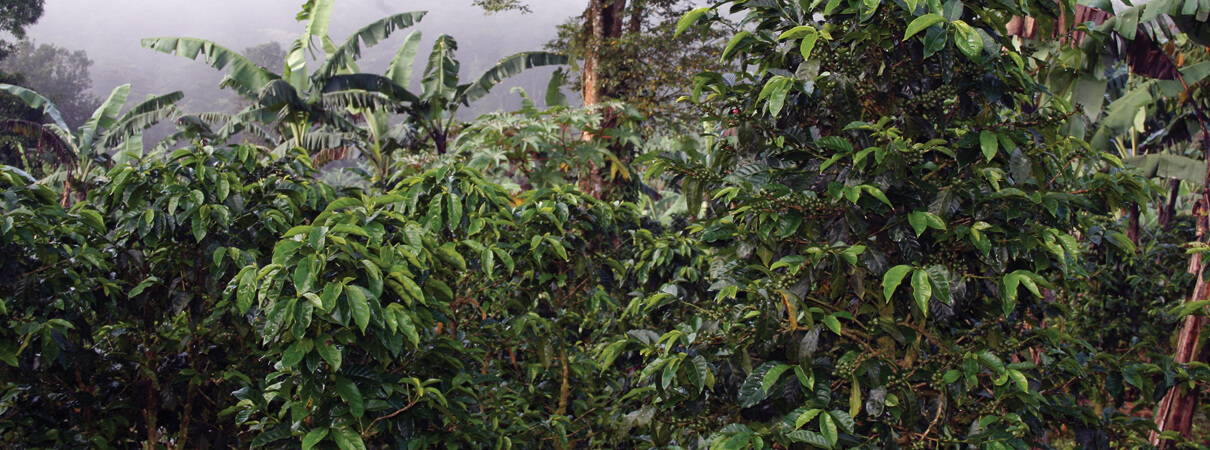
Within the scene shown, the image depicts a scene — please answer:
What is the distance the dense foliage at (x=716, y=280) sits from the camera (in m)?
1.67

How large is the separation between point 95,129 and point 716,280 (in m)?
12.9

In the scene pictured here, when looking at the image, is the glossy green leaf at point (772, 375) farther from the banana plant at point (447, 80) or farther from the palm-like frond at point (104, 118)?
the palm-like frond at point (104, 118)

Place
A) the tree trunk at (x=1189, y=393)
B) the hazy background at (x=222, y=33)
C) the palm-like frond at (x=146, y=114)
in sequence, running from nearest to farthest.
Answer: the tree trunk at (x=1189, y=393) → the palm-like frond at (x=146, y=114) → the hazy background at (x=222, y=33)

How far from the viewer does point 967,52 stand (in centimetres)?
152

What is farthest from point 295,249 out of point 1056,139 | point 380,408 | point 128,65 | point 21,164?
point 128,65

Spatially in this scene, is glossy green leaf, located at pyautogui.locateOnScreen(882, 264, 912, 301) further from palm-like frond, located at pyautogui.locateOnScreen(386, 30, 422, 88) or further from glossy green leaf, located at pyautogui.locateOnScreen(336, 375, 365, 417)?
palm-like frond, located at pyautogui.locateOnScreen(386, 30, 422, 88)

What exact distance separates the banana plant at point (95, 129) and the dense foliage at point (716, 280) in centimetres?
881

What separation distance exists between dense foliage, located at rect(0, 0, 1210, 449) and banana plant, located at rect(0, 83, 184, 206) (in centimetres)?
881

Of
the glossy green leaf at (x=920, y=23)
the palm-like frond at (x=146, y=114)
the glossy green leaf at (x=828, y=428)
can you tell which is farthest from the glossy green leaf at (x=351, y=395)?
the palm-like frond at (x=146, y=114)

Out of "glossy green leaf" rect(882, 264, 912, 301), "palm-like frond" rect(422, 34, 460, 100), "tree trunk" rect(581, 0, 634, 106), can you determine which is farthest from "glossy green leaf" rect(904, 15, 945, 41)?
"palm-like frond" rect(422, 34, 460, 100)

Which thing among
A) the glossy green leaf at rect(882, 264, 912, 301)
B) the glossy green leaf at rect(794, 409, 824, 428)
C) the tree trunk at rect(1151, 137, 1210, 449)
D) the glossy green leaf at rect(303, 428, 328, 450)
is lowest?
the tree trunk at rect(1151, 137, 1210, 449)

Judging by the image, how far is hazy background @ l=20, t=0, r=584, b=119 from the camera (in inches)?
2889

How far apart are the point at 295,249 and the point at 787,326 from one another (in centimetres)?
127

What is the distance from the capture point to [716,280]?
222 cm
